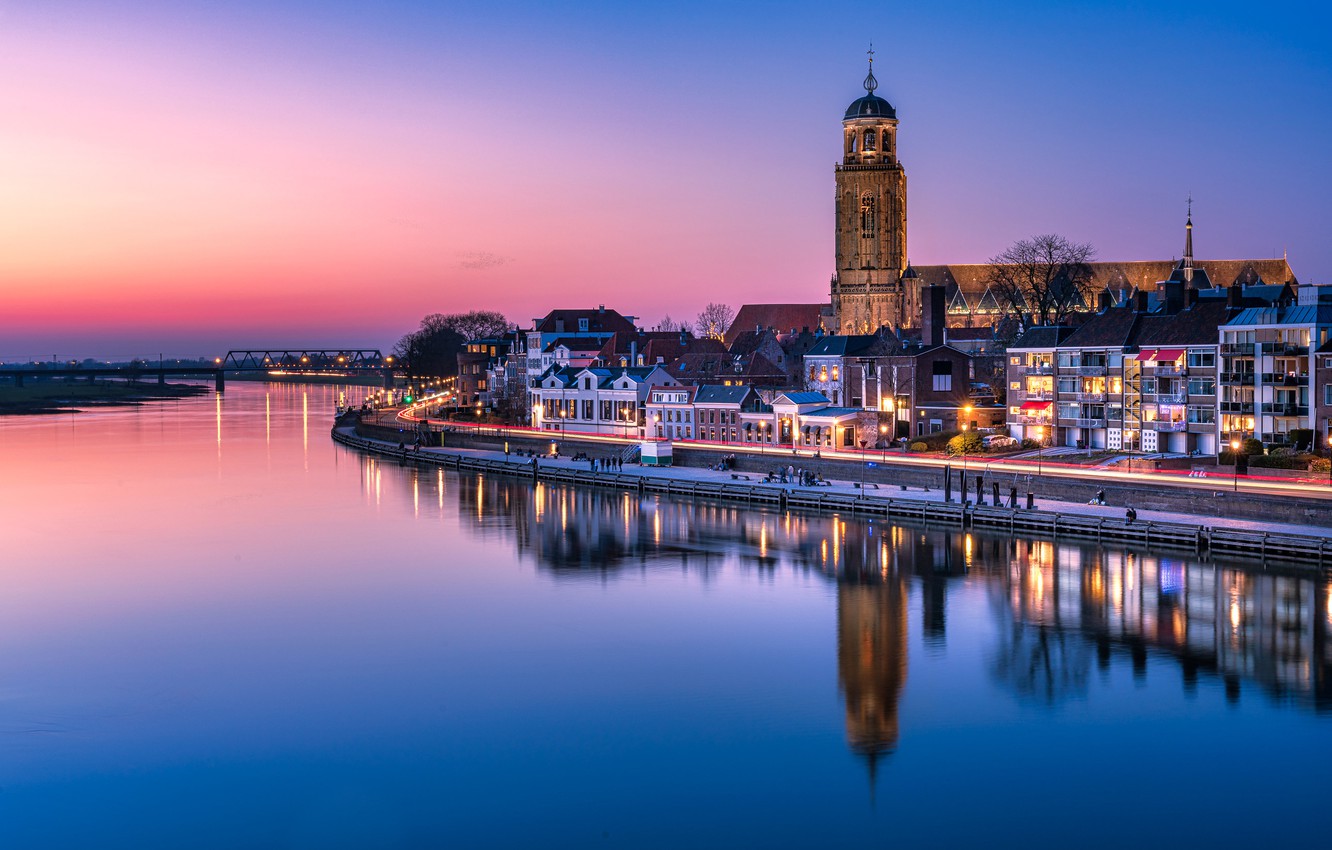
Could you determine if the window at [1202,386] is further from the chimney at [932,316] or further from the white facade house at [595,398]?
the white facade house at [595,398]

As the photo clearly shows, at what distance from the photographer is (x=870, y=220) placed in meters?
123

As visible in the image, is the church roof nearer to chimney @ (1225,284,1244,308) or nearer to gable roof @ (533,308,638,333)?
gable roof @ (533,308,638,333)

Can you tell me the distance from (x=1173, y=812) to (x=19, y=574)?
128 feet

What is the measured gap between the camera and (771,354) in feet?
283

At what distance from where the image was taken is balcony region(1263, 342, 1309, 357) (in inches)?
2094

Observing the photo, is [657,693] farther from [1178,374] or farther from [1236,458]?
[1178,374]

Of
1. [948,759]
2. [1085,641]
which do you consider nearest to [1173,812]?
[948,759]

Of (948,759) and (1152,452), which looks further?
(1152,452)

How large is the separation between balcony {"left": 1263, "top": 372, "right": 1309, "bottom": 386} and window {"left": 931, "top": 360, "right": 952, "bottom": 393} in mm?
20261

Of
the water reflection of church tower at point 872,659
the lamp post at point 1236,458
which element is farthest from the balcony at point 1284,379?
the water reflection of church tower at point 872,659

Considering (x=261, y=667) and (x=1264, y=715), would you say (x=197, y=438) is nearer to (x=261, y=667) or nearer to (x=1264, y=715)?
(x=261, y=667)

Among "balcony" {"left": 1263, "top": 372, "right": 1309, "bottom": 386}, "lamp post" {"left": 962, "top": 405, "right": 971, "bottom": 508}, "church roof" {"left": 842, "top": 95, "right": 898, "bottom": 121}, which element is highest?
"church roof" {"left": 842, "top": 95, "right": 898, "bottom": 121}

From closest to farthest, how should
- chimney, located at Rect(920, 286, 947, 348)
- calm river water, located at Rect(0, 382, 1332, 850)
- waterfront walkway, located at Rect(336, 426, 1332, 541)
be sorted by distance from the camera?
calm river water, located at Rect(0, 382, 1332, 850), waterfront walkway, located at Rect(336, 426, 1332, 541), chimney, located at Rect(920, 286, 947, 348)

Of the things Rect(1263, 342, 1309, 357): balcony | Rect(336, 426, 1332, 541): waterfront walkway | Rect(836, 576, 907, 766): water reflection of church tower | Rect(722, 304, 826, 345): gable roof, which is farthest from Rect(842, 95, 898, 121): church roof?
Rect(836, 576, 907, 766): water reflection of church tower
